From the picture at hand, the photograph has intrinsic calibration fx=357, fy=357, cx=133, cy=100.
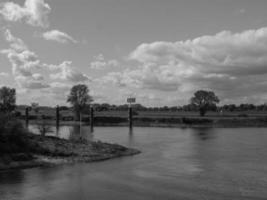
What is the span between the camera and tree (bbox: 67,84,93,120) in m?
107

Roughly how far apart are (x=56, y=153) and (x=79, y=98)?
84249mm

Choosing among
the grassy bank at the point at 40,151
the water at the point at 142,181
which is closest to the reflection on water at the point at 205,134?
the grassy bank at the point at 40,151

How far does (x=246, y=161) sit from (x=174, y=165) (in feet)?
20.5

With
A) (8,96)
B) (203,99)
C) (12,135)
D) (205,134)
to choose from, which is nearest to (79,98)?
(8,96)

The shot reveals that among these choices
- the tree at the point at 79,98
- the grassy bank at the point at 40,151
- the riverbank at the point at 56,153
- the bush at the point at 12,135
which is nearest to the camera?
the riverbank at the point at 56,153

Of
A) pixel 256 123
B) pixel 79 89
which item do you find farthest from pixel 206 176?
pixel 79 89

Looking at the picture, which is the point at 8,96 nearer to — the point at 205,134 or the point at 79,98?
the point at 79,98

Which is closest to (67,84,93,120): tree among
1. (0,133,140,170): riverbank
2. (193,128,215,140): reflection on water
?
(193,128,215,140): reflection on water

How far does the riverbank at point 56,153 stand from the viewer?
2262 cm

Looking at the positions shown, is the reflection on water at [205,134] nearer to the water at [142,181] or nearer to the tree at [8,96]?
the water at [142,181]

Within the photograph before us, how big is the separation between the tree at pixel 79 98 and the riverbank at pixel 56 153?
3013 inches

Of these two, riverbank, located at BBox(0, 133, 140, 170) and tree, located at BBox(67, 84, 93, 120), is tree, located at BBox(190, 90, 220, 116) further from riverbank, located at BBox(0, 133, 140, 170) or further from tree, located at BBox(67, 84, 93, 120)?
riverbank, located at BBox(0, 133, 140, 170)

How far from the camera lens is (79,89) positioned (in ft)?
364

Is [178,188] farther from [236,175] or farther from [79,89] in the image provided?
[79,89]
